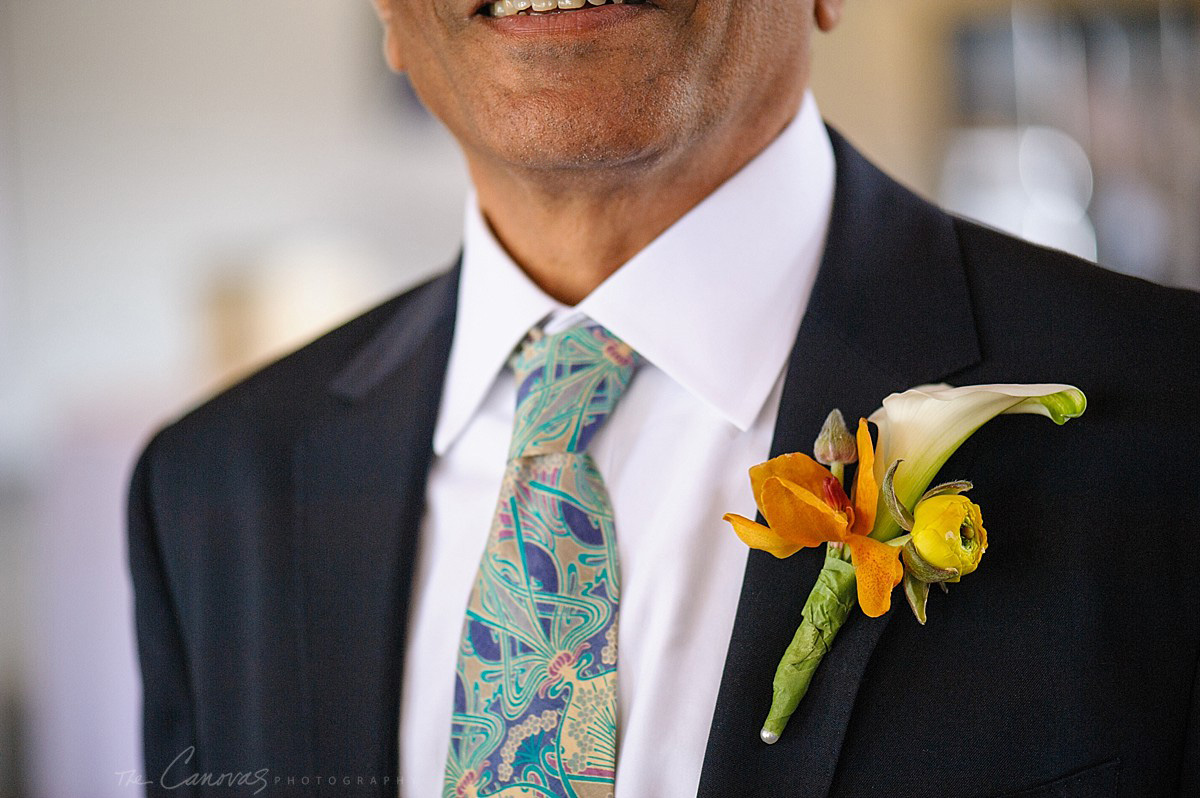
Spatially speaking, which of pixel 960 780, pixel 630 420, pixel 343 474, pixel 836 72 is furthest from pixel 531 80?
pixel 836 72

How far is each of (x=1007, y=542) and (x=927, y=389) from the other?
0.13 metres

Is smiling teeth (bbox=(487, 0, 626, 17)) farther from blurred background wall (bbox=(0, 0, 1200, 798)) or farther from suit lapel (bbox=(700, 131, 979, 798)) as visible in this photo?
blurred background wall (bbox=(0, 0, 1200, 798))

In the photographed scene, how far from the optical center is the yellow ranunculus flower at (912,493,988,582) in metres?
0.83

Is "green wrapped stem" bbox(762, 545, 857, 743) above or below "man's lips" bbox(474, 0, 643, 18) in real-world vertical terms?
below

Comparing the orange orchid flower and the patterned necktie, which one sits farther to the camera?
the patterned necktie

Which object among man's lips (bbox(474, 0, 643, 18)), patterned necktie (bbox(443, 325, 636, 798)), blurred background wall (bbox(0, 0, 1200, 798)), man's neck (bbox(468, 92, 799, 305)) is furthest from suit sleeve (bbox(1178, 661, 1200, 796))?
blurred background wall (bbox(0, 0, 1200, 798))

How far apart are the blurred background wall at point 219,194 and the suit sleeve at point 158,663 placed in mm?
2173

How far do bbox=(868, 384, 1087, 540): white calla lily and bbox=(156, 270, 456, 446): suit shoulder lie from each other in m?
0.55

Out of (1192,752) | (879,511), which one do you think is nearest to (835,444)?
(879,511)

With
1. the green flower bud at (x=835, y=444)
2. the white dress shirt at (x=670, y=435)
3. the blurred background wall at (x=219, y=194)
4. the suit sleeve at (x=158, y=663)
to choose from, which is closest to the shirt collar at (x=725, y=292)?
the white dress shirt at (x=670, y=435)

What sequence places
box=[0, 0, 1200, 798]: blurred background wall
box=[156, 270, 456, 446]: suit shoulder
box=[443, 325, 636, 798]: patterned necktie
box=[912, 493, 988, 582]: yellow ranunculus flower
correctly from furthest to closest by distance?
box=[0, 0, 1200, 798]: blurred background wall
box=[156, 270, 456, 446]: suit shoulder
box=[443, 325, 636, 798]: patterned necktie
box=[912, 493, 988, 582]: yellow ranunculus flower

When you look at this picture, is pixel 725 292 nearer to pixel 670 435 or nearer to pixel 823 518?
pixel 670 435

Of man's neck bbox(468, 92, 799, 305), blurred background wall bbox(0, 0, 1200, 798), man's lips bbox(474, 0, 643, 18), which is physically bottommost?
blurred background wall bbox(0, 0, 1200, 798)

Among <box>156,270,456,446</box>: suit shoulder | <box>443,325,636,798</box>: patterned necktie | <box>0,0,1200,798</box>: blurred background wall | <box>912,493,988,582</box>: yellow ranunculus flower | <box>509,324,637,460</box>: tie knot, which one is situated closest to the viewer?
<box>912,493,988,582</box>: yellow ranunculus flower
